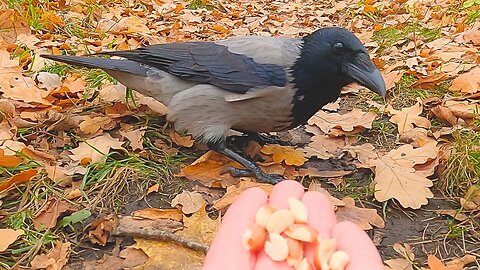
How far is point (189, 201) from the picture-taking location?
208 centimetres

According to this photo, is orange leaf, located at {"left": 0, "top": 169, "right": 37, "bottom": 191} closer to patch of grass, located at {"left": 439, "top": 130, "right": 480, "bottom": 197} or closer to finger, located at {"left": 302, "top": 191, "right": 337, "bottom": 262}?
finger, located at {"left": 302, "top": 191, "right": 337, "bottom": 262}

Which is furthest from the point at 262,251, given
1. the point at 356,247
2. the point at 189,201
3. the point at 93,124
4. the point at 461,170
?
the point at 93,124

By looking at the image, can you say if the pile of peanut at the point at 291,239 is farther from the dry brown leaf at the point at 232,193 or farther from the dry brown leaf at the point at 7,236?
the dry brown leaf at the point at 7,236

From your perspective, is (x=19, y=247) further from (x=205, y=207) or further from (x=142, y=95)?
(x=142, y=95)

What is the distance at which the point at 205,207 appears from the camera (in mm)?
2047

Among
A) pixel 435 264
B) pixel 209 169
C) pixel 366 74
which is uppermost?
pixel 366 74

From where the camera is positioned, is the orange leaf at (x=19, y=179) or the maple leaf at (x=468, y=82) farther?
the maple leaf at (x=468, y=82)

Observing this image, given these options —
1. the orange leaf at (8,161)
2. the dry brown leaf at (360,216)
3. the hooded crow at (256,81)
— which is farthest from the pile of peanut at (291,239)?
the orange leaf at (8,161)

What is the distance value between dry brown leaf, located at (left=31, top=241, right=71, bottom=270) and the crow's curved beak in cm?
A: 134

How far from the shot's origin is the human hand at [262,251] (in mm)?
1311

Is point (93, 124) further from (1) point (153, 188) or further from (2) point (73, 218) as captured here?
(2) point (73, 218)

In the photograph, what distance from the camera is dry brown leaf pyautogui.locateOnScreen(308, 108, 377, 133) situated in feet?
9.03

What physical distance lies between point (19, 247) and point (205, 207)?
2.10ft

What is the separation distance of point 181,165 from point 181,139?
0.80 feet
